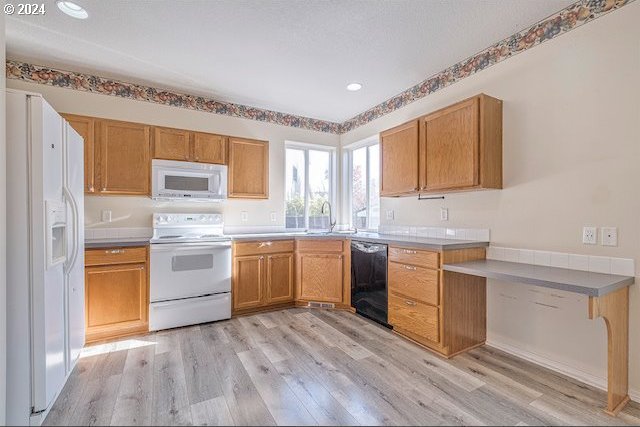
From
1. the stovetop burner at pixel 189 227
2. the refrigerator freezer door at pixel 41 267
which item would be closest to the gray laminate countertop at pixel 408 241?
the stovetop burner at pixel 189 227

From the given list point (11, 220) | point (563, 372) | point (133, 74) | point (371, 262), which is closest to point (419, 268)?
point (371, 262)

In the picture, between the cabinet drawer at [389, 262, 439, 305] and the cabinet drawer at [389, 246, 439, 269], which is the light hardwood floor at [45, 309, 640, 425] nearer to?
the cabinet drawer at [389, 262, 439, 305]

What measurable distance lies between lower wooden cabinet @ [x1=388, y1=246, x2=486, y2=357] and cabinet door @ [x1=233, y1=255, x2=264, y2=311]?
1.51 metres

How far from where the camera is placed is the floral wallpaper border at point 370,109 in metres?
2.07

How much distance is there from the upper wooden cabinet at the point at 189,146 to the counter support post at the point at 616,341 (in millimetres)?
3433

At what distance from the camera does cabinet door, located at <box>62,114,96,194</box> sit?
2.82m

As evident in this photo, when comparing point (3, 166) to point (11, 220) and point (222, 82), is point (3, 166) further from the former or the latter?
point (222, 82)

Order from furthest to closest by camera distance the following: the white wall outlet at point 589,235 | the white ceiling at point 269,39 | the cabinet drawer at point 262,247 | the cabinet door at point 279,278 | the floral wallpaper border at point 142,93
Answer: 1. the cabinet door at point 279,278
2. the cabinet drawer at point 262,247
3. the floral wallpaper border at point 142,93
4. the white ceiling at point 269,39
5. the white wall outlet at point 589,235

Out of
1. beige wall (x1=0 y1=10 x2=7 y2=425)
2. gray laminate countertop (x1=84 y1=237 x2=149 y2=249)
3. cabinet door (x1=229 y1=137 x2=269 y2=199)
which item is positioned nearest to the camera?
beige wall (x1=0 y1=10 x2=7 y2=425)

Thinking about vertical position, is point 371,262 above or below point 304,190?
below

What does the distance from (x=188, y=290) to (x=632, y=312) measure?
3.41 m

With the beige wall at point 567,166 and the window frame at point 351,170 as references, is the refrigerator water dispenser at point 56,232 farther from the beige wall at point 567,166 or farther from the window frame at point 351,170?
Result: the window frame at point 351,170

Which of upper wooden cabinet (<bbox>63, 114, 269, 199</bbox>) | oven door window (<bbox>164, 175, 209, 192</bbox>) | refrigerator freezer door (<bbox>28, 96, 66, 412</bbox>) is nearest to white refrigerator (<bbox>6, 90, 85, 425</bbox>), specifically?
refrigerator freezer door (<bbox>28, 96, 66, 412</bbox>)

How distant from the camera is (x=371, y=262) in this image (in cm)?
310
